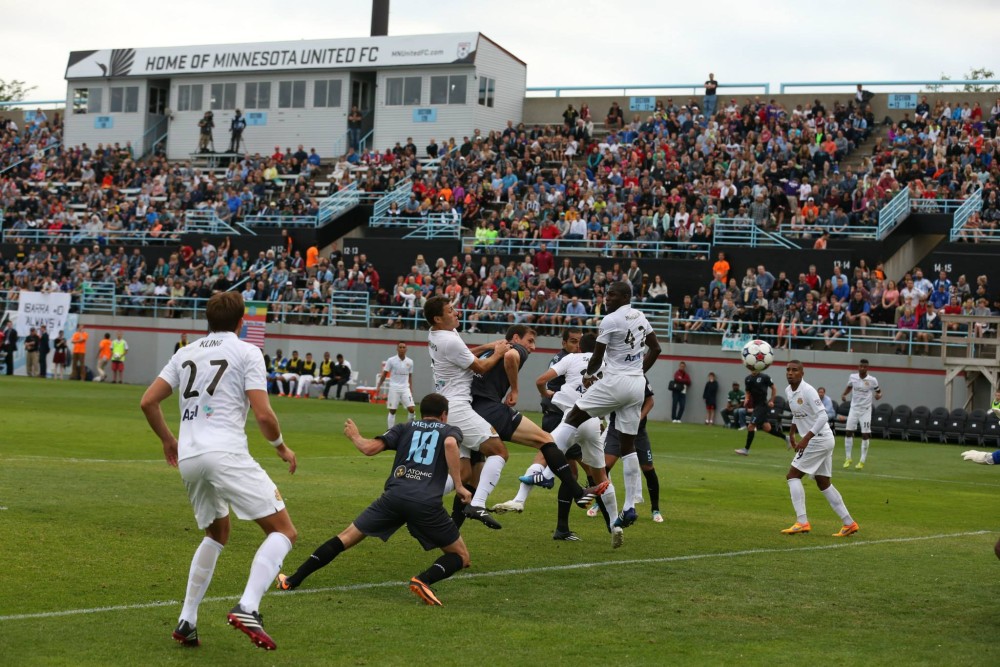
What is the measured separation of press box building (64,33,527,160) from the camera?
57.3 m

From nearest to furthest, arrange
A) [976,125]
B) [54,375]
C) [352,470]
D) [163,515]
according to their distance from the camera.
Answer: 1. [163,515]
2. [352,470]
3. [976,125]
4. [54,375]

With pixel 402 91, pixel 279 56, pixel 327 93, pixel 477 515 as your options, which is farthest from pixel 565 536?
pixel 279 56

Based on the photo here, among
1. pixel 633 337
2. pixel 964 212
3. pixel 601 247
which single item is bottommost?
pixel 633 337

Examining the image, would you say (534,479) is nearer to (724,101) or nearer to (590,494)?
(590,494)

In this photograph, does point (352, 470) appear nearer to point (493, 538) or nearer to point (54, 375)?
point (493, 538)

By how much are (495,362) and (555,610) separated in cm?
356

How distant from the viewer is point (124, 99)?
64.5 meters

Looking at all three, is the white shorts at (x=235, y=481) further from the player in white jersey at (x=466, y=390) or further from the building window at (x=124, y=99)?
the building window at (x=124, y=99)

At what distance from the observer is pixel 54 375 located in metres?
48.4

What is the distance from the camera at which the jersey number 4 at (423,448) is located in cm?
973

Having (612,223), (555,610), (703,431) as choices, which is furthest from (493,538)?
(612,223)

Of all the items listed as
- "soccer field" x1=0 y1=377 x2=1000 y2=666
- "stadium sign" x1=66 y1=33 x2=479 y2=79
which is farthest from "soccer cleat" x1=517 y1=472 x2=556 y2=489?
"stadium sign" x1=66 y1=33 x2=479 y2=79

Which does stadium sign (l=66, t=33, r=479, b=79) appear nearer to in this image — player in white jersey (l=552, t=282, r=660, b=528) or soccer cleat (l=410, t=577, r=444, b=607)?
player in white jersey (l=552, t=282, r=660, b=528)

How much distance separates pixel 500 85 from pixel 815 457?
1772 inches
